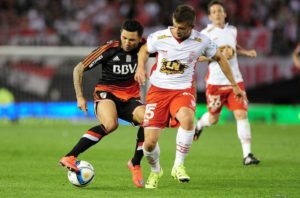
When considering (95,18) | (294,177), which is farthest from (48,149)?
(95,18)

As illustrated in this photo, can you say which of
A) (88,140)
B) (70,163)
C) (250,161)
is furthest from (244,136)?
(70,163)

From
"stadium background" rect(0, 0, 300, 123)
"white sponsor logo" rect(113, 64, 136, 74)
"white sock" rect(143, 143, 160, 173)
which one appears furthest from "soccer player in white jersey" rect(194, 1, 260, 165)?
"stadium background" rect(0, 0, 300, 123)

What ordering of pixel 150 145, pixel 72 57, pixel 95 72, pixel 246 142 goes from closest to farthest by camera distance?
pixel 150 145, pixel 246 142, pixel 95 72, pixel 72 57

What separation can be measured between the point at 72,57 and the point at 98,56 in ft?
Result: 45.7

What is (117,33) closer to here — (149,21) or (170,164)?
(149,21)

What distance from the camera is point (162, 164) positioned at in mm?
12969

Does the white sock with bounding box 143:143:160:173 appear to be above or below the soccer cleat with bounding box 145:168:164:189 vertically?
above

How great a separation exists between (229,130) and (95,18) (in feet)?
24.2

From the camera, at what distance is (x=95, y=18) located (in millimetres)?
26453

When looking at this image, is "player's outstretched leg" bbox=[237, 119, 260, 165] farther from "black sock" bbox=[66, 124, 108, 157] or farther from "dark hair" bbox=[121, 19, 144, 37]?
"dark hair" bbox=[121, 19, 144, 37]

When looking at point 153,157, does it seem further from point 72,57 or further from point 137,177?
point 72,57

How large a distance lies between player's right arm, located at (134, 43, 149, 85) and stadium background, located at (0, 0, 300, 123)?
13175 millimetres

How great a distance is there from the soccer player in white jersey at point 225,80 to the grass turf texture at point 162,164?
1.78 ft

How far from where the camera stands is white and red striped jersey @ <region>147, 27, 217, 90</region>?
33.6ft
